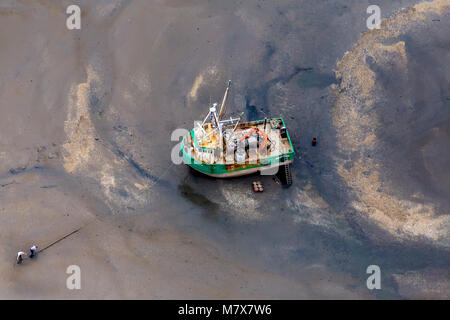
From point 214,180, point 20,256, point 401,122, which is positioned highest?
point 401,122

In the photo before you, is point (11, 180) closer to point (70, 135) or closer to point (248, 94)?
point (70, 135)

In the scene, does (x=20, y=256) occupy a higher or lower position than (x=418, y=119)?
lower

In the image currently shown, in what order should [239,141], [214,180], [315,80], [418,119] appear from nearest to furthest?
1. [239,141]
2. [214,180]
3. [418,119]
4. [315,80]

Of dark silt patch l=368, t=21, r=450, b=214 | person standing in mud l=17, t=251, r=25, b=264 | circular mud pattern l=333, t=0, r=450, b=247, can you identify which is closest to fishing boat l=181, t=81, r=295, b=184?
circular mud pattern l=333, t=0, r=450, b=247

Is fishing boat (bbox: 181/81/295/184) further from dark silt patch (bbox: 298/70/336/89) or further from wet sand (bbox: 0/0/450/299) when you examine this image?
dark silt patch (bbox: 298/70/336/89)

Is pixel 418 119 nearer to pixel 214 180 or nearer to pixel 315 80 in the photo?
pixel 315 80

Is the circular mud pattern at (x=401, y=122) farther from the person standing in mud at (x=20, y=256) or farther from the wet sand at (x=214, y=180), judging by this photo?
the person standing in mud at (x=20, y=256)

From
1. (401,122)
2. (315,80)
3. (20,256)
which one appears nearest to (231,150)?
(315,80)

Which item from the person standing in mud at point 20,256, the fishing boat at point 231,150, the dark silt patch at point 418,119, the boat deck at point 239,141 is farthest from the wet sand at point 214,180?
the boat deck at point 239,141
